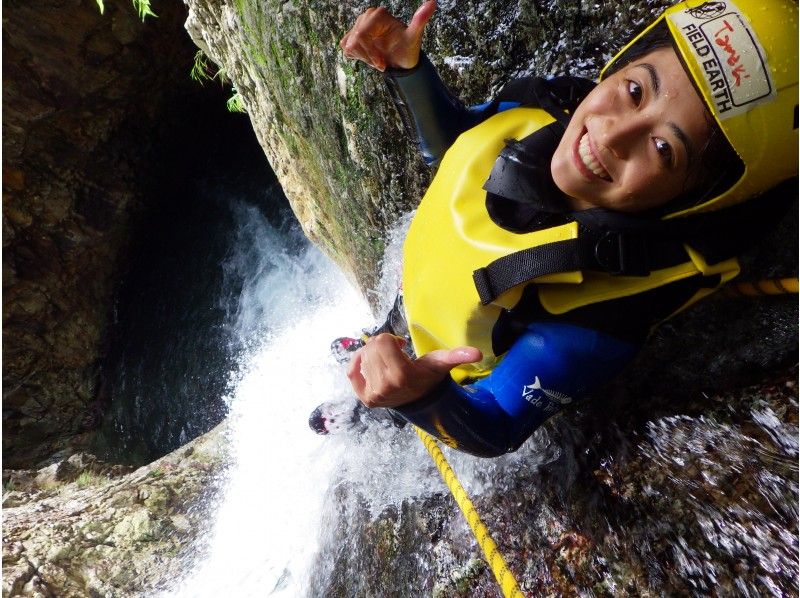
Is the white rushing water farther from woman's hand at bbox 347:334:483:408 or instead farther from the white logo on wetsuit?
woman's hand at bbox 347:334:483:408

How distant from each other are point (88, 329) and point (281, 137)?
575cm

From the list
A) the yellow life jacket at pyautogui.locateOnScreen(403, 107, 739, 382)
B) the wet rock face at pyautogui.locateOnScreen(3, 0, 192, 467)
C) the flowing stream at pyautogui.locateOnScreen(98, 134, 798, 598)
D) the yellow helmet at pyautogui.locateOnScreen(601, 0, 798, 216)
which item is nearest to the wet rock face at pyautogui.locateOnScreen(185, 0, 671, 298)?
the flowing stream at pyautogui.locateOnScreen(98, 134, 798, 598)

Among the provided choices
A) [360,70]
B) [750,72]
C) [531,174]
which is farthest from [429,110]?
[750,72]

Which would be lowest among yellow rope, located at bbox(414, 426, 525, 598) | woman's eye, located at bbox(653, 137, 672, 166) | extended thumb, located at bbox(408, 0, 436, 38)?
yellow rope, located at bbox(414, 426, 525, 598)

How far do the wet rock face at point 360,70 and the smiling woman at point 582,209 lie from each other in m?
0.39

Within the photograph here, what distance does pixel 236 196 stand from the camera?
7531 millimetres

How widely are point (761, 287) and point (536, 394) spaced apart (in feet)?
2.50

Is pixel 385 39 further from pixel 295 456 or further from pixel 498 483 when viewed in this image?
pixel 295 456

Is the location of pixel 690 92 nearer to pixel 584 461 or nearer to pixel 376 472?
pixel 584 461

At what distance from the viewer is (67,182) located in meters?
6.54

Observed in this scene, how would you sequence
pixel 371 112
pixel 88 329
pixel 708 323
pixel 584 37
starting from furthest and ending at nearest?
pixel 88 329 → pixel 371 112 → pixel 584 37 → pixel 708 323

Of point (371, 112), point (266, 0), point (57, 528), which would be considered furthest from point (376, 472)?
point (57, 528)

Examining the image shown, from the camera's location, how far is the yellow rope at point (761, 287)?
1437 mm

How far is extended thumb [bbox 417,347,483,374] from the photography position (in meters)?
1.18
